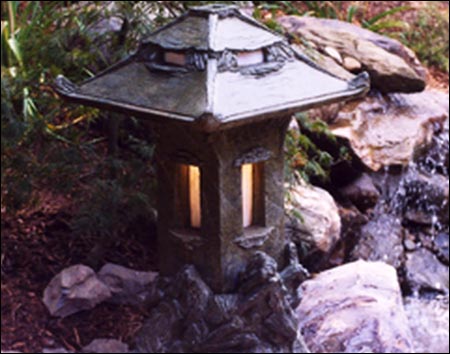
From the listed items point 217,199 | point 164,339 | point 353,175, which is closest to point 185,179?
point 217,199

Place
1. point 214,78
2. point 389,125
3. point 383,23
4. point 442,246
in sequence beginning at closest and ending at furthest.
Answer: point 214,78
point 442,246
point 389,125
point 383,23

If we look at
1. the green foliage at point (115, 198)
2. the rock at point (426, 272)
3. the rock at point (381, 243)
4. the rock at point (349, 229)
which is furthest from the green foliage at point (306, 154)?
the rock at point (426, 272)

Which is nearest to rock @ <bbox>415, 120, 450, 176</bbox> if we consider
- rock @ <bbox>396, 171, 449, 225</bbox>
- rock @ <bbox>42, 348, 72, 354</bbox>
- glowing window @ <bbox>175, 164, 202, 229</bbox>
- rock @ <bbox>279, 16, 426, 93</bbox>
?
rock @ <bbox>396, 171, 449, 225</bbox>

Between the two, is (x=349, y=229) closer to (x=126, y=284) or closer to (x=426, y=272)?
(x=426, y=272)

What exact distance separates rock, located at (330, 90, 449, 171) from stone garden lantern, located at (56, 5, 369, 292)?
109 inches

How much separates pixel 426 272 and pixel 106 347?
3097 millimetres

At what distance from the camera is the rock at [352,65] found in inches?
267

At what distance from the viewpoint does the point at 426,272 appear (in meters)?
5.99

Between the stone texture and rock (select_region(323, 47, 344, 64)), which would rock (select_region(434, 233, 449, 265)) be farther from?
the stone texture

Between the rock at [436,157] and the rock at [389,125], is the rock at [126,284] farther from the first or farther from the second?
the rock at [436,157]

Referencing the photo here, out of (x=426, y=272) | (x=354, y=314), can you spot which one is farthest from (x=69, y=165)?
(x=426, y=272)

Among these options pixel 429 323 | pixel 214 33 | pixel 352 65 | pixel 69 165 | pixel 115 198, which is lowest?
pixel 429 323

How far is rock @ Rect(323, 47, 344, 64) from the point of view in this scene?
22.2ft

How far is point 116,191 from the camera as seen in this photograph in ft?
14.0
